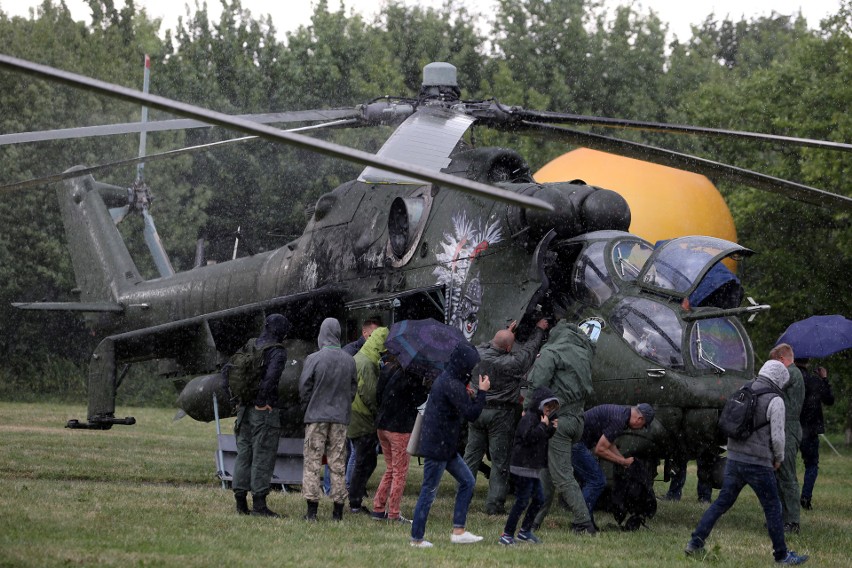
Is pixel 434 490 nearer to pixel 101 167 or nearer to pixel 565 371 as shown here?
pixel 565 371

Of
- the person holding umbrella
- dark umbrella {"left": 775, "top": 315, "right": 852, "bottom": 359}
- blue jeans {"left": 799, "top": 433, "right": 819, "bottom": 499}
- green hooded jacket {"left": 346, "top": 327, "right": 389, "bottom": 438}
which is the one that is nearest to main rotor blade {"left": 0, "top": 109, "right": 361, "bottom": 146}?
green hooded jacket {"left": 346, "top": 327, "right": 389, "bottom": 438}

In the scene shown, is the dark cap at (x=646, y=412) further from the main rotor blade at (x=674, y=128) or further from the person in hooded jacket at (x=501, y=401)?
the main rotor blade at (x=674, y=128)

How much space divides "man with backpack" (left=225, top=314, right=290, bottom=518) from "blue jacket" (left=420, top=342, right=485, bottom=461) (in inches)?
76.7

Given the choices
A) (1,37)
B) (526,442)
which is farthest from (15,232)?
(526,442)

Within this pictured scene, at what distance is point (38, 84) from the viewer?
1374 inches

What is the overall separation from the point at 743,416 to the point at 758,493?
2.00 ft

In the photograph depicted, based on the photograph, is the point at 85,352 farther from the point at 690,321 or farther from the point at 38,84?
the point at 690,321

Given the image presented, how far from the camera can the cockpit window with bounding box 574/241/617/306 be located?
11.4 metres

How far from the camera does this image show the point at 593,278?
11477mm

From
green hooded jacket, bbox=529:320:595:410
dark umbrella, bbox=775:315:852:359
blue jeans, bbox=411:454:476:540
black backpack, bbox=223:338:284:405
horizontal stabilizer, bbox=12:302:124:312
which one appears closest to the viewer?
blue jeans, bbox=411:454:476:540

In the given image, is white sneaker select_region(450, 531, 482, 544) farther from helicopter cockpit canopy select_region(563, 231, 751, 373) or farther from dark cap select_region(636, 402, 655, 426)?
helicopter cockpit canopy select_region(563, 231, 751, 373)

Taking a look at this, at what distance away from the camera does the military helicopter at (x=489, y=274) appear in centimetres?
1075

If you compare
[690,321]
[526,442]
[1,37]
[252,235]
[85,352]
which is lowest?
[85,352]

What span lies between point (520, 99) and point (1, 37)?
56.6 ft
